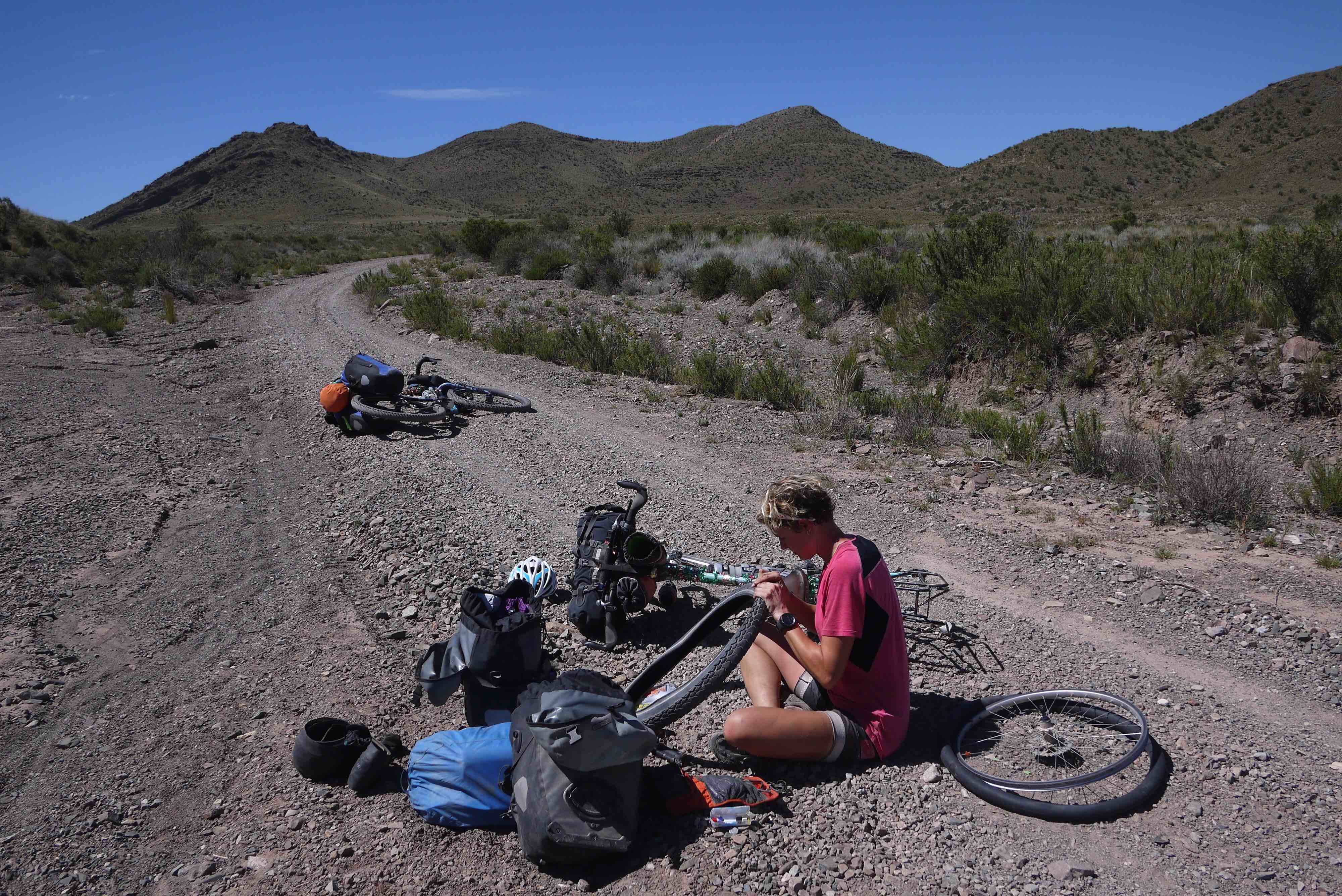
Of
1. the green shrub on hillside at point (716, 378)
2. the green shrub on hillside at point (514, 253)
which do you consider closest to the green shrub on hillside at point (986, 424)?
the green shrub on hillside at point (716, 378)

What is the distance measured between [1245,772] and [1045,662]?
3.30ft

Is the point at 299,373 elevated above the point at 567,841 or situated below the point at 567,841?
above

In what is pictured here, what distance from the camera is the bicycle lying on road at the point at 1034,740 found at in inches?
111

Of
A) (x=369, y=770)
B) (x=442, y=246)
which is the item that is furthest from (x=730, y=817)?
(x=442, y=246)

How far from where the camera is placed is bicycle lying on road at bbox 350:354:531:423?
342 inches

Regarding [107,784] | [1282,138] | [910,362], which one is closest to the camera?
[107,784]

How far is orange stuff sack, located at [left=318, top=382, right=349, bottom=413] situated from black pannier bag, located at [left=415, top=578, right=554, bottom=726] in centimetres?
607

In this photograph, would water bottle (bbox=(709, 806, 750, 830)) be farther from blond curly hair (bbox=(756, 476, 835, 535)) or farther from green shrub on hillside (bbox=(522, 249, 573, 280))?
green shrub on hillside (bbox=(522, 249, 573, 280))

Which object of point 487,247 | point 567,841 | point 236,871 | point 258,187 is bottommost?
point 236,871

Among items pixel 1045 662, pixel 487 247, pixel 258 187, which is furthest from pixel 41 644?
pixel 258 187

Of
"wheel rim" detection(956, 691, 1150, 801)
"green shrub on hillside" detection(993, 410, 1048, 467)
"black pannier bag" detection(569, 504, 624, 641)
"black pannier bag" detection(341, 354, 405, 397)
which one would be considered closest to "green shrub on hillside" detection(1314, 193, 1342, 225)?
"green shrub on hillside" detection(993, 410, 1048, 467)

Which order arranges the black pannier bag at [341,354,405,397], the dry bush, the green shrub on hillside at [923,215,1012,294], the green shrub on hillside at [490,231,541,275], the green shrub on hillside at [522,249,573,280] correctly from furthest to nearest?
the green shrub on hillside at [490,231,541,275] < the green shrub on hillside at [522,249,573,280] < the green shrub on hillside at [923,215,1012,294] < the black pannier bag at [341,354,405,397] < the dry bush

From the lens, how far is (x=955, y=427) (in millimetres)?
8414

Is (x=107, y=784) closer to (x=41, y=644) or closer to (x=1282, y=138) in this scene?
(x=41, y=644)
